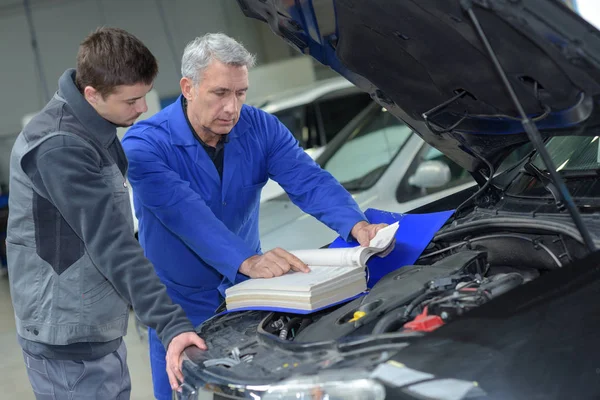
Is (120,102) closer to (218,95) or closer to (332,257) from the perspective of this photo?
(218,95)

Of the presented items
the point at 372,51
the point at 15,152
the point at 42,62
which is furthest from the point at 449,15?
the point at 42,62

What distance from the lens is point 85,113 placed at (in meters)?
2.16

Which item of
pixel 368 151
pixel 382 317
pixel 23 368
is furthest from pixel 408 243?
pixel 23 368

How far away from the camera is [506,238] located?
2467mm

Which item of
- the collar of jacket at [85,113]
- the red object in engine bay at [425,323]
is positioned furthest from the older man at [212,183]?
the red object in engine bay at [425,323]

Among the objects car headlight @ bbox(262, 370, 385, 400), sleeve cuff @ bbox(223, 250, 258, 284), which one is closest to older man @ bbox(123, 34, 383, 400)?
sleeve cuff @ bbox(223, 250, 258, 284)

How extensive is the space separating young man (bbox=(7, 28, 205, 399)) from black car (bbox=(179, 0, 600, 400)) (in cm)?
30

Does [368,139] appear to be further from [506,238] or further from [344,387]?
[344,387]

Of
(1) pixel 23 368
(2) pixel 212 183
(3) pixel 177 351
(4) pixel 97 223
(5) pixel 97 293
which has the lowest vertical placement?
(1) pixel 23 368

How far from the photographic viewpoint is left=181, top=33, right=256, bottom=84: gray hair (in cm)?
263

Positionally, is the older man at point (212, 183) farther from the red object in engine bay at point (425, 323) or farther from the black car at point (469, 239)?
the red object in engine bay at point (425, 323)

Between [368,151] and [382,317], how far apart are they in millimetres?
2937

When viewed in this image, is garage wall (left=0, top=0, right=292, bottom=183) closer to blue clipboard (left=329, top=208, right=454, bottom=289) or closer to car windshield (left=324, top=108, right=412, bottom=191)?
car windshield (left=324, top=108, right=412, bottom=191)

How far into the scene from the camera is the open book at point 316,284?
2162 mm
